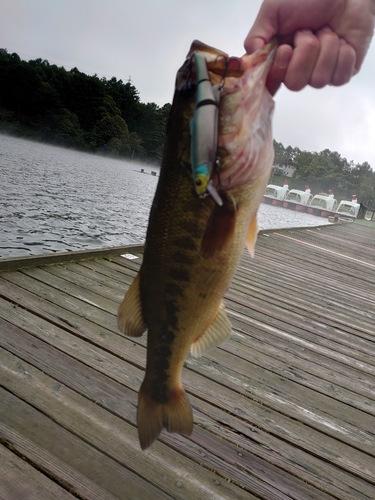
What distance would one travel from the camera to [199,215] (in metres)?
1.28

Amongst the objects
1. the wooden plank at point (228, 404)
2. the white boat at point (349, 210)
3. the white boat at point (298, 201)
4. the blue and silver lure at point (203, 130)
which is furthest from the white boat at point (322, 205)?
the blue and silver lure at point (203, 130)

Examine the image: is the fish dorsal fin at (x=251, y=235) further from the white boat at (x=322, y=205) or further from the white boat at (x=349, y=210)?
the white boat at (x=322, y=205)

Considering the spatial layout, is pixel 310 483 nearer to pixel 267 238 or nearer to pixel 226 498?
pixel 226 498

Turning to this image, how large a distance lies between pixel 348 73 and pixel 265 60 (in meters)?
0.25

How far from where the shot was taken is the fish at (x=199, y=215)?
1198mm

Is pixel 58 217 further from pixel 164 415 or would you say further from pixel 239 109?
pixel 239 109

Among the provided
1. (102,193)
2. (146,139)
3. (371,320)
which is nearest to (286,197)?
(102,193)

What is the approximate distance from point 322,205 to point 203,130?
45356mm

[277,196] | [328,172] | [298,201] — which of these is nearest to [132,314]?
[277,196]

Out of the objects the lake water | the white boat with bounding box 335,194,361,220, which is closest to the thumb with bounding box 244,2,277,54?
the lake water

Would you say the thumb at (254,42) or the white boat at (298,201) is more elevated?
the thumb at (254,42)

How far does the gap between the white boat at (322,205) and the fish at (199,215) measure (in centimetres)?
4283

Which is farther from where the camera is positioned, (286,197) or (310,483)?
(286,197)

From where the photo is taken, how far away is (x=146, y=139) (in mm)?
91250
